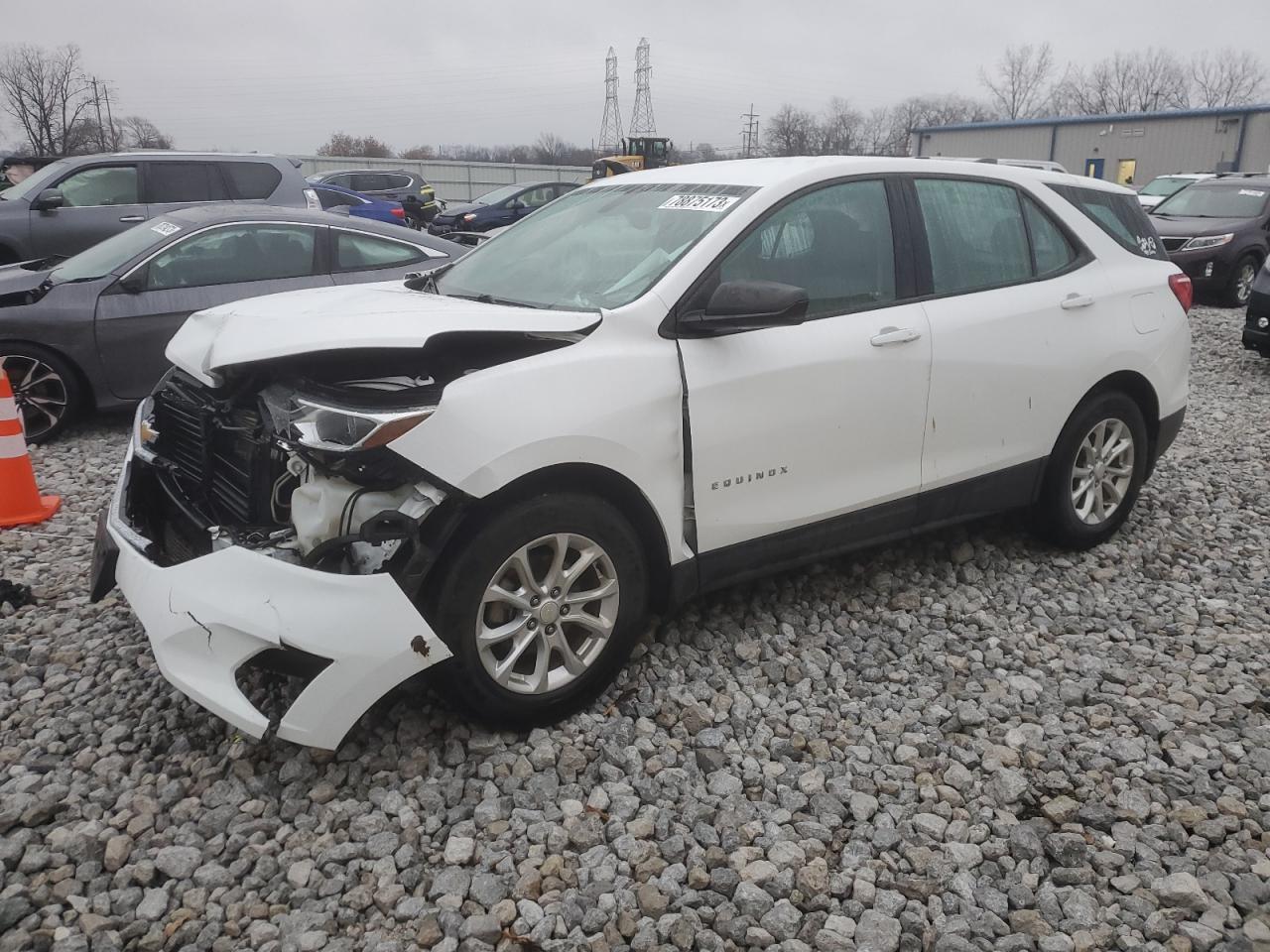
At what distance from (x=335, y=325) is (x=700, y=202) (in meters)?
1.41

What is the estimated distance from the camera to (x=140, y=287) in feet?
20.5

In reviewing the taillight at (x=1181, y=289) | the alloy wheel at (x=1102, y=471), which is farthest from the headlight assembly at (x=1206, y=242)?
the alloy wheel at (x=1102, y=471)

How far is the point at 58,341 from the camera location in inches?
238

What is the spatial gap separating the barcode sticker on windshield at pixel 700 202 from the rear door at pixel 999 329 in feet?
2.85

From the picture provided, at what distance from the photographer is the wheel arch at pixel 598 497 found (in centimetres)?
269

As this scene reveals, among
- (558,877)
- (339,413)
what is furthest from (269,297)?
(558,877)

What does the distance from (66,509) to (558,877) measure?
395 centimetres

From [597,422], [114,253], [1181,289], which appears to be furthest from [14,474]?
[1181,289]

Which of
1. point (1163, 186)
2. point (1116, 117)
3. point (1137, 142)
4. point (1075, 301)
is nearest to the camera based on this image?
point (1075, 301)

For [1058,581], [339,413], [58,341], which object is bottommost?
[1058,581]

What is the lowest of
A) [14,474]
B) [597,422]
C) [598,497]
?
[14,474]

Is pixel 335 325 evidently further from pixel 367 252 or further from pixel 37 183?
pixel 37 183

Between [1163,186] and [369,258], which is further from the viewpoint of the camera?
[1163,186]

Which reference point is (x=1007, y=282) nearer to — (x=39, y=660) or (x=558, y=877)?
(x=558, y=877)
